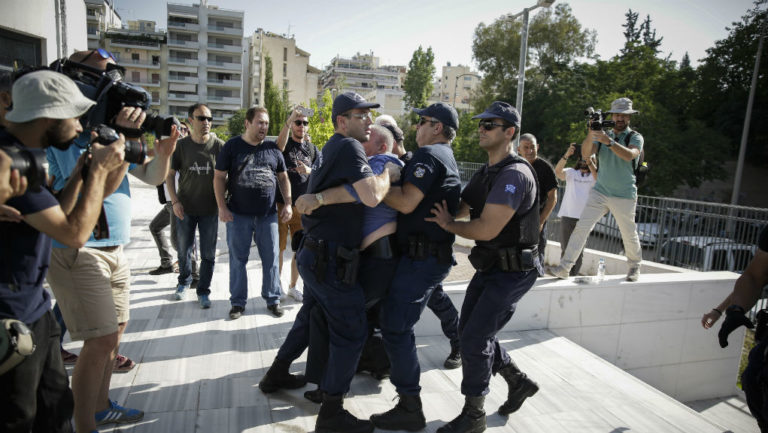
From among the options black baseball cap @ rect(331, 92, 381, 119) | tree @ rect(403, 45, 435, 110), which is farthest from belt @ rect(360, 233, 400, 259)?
tree @ rect(403, 45, 435, 110)

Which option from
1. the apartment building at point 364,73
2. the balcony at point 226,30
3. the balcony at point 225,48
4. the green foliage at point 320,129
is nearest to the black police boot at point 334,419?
the green foliage at point 320,129

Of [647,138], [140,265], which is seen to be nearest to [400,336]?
[140,265]

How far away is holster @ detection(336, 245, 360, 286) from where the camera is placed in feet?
9.43

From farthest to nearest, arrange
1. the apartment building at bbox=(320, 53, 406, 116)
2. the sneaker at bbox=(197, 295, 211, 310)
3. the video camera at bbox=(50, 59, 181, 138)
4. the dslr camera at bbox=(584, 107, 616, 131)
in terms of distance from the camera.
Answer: the apartment building at bbox=(320, 53, 406, 116) < the dslr camera at bbox=(584, 107, 616, 131) < the sneaker at bbox=(197, 295, 211, 310) < the video camera at bbox=(50, 59, 181, 138)

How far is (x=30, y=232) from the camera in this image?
1.95m

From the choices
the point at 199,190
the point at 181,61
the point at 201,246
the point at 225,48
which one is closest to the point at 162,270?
the point at 201,246

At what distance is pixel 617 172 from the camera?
5.83 m

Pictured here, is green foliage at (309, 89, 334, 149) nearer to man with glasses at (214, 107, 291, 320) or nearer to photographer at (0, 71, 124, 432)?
man with glasses at (214, 107, 291, 320)

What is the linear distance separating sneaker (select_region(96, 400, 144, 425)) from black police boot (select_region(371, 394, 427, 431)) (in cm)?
151

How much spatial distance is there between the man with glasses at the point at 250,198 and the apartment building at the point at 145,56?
7700cm

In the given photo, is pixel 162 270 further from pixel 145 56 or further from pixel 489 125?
pixel 145 56

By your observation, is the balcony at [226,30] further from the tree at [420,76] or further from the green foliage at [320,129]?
the green foliage at [320,129]

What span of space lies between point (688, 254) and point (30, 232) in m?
9.32

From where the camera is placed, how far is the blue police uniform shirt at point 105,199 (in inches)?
103
